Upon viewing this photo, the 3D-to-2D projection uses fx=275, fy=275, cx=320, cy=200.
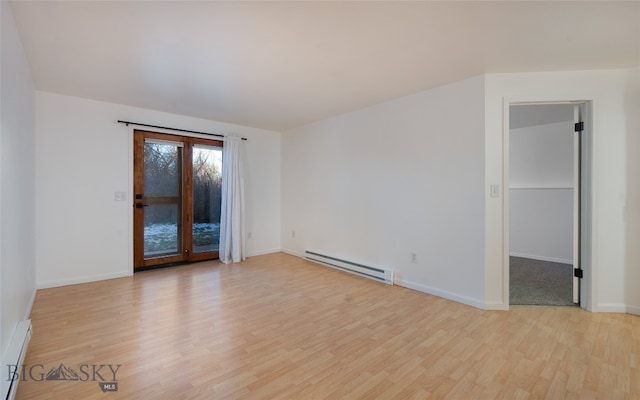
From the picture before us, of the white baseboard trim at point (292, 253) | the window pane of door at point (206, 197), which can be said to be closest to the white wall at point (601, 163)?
the white baseboard trim at point (292, 253)

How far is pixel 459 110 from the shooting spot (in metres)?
2.98

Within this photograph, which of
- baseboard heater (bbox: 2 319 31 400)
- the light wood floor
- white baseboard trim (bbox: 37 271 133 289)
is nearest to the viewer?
baseboard heater (bbox: 2 319 31 400)

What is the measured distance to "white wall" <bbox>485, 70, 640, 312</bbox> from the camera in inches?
105

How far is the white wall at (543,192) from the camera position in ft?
15.3

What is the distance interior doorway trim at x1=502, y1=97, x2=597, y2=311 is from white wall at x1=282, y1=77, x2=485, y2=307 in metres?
0.21

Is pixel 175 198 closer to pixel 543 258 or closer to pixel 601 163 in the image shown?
pixel 601 163

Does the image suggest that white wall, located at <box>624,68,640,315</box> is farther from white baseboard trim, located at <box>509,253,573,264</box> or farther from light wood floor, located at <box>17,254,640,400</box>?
white baseboard trim, located at <box>509,253,573,264</box>

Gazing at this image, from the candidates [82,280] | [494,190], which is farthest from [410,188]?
[82,280]

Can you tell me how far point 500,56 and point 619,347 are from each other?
2504 millimetres

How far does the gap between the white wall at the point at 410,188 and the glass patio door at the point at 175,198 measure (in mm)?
1793
